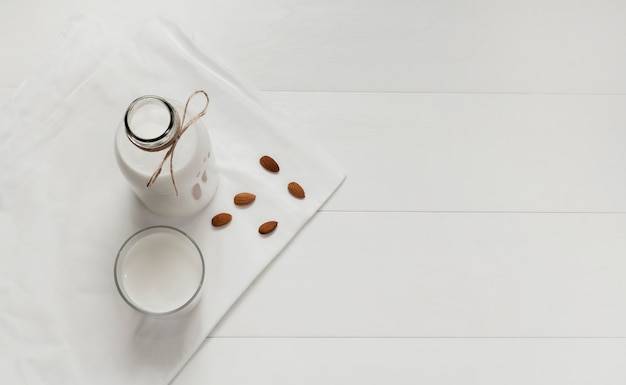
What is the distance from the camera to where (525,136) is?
819 millimetres

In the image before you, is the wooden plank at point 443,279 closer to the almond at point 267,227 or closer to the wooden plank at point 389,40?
the almond at point 267,227

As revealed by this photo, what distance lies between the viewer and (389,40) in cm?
83

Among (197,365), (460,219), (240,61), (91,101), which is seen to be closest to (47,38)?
(91,101)

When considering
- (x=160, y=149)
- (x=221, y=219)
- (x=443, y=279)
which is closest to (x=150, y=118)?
(x=160, y=149)

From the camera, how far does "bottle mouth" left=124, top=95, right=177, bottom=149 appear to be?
60cm

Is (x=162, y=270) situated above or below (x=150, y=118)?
below

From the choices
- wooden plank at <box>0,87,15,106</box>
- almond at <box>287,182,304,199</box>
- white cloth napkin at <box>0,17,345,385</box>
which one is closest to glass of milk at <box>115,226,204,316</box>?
white cloth napkin at <box>0,17,345,385</box>

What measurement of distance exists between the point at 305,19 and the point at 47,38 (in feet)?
1.08

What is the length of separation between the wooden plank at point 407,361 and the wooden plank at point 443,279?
0.01 metres

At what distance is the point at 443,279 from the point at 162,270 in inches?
13.3

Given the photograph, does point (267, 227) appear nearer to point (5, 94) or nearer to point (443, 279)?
point (443, 279)

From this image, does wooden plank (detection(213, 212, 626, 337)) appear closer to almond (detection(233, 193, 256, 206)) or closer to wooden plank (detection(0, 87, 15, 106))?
almond (detection(233, 193, 256, 206))

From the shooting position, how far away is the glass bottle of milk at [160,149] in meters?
0.60

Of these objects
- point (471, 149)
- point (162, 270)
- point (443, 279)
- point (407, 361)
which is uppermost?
point (471, 149)
